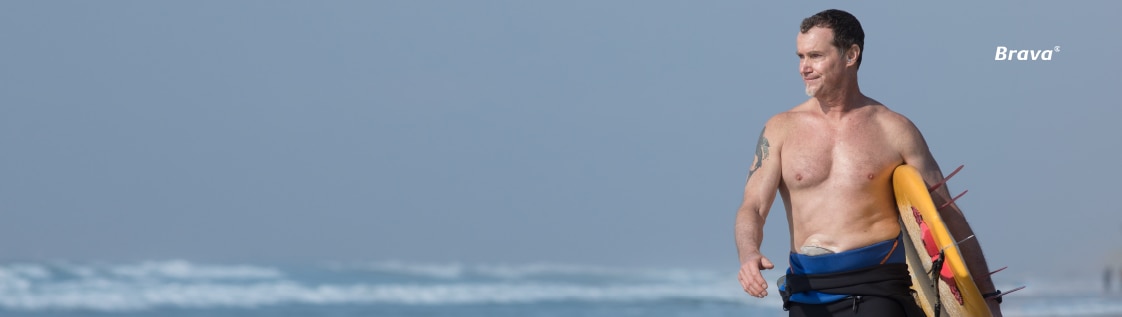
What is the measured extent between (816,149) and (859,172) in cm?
16

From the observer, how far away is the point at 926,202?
16.2 feet

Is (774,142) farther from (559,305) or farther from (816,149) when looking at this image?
(559,305)

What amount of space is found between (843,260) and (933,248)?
30 centimetres

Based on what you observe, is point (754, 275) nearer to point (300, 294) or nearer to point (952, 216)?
point (952, 216)

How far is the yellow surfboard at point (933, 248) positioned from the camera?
4977mm

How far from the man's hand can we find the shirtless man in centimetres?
32

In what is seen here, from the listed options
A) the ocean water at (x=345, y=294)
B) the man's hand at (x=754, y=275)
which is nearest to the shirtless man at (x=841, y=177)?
the man's hand at (x=754, y=275)

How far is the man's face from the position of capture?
16.6 ft

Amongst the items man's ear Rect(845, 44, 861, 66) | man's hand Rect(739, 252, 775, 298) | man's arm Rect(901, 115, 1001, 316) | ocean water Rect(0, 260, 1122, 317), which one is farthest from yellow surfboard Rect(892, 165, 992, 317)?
ocean water Rect(0, 260, 1122, 317)

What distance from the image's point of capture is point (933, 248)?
509 centimetres

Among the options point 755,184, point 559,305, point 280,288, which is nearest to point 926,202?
point 755,184

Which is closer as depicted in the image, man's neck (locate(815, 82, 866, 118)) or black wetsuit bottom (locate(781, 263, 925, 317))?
black wetsuit bottom (locate(781, 263, 925, 317))

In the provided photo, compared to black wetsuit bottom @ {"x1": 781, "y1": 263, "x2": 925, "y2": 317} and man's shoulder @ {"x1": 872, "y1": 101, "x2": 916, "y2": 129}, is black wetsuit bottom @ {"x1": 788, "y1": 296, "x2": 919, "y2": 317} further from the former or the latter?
man's shoulder @ {"x1": 872, "y1": 101, "x2": 916, "y2": 129}

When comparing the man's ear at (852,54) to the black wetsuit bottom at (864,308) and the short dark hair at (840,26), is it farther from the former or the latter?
the black wetsuit bottom at (864,308)
